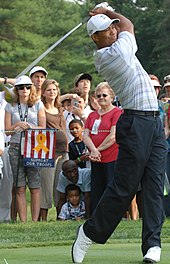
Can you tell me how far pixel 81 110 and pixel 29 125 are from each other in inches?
57.2

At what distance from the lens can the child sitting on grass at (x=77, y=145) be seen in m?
12.8

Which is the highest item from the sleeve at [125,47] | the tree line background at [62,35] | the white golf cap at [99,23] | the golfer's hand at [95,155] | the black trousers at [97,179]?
the tree line background at [62,35]

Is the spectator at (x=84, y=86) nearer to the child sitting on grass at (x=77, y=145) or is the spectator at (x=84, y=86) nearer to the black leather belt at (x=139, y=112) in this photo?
the child sitting on grass at (x=77, y=145)

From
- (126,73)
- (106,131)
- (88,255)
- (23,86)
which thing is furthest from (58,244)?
(23,86)

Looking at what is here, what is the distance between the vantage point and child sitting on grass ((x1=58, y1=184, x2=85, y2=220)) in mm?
12430

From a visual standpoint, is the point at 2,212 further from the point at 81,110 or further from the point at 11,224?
the point at 81,110

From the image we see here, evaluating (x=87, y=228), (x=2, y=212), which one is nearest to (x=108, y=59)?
(x=87, y=228)

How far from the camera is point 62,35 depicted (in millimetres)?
60875

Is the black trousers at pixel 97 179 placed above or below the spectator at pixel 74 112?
below

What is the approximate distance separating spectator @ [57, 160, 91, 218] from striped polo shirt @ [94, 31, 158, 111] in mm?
5227

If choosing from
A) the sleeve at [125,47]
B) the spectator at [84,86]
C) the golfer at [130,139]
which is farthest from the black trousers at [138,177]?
the spectator at [84,86]

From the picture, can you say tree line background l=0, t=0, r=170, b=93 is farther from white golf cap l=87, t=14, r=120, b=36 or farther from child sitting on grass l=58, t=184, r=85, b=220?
white golf cap l=87, t=14, r=120, b=36

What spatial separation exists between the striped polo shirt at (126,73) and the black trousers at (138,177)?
0.43 feet

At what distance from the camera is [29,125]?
39.7 feet
